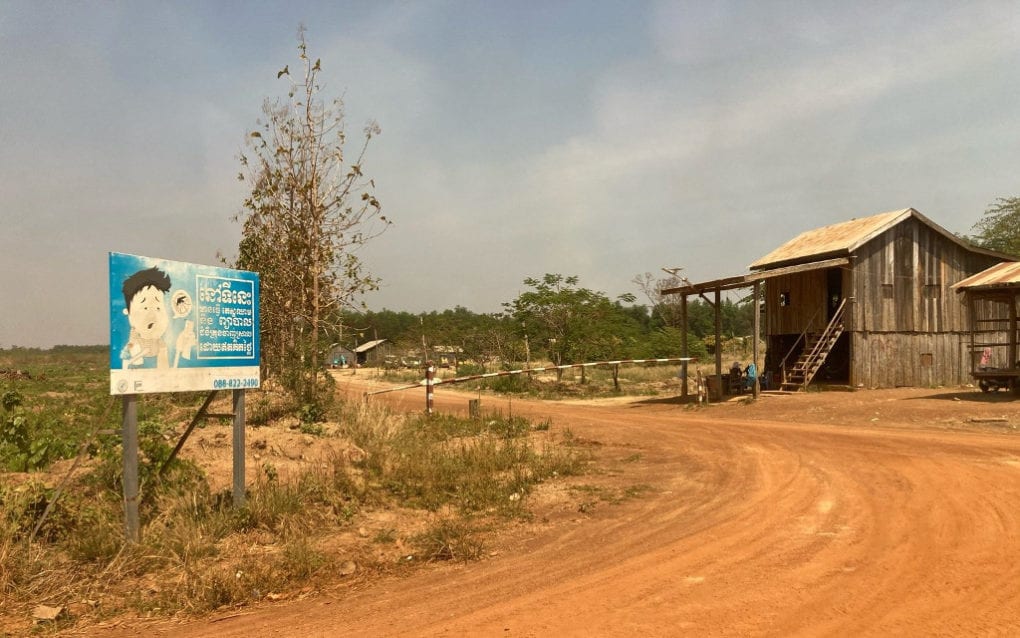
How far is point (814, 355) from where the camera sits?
961 inches

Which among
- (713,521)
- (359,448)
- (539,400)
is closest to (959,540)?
(713,521)

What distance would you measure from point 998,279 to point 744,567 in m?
18.2

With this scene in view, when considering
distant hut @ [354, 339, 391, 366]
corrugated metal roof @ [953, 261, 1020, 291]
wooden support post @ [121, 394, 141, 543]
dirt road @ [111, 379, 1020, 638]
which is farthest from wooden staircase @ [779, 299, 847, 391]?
distant hut @ [354, 339, 391, 366]

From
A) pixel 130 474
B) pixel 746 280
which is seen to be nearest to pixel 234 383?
pixel 130 474

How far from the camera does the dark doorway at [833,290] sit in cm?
2639

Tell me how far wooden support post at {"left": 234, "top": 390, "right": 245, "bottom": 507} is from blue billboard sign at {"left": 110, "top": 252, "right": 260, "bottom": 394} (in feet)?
0.67

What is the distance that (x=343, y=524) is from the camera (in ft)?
23.5

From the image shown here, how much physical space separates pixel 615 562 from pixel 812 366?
21628mm

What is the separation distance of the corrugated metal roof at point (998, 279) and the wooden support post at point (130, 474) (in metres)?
20.9

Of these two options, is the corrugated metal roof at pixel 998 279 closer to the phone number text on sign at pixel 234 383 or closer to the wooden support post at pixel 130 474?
the phone number text on sign at pixel 234 383

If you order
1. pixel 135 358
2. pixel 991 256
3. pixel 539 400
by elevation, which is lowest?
pixel 539 400

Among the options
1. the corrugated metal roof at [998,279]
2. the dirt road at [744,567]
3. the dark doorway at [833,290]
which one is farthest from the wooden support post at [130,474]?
the dark doorway at [833,290]

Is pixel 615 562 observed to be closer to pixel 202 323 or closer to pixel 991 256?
pixel 202 323

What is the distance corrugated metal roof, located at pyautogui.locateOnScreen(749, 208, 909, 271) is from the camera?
24234 millimetres
